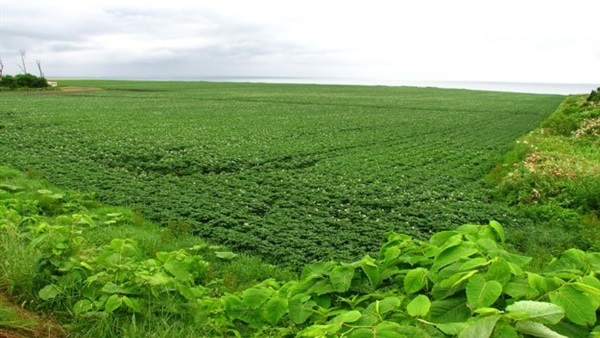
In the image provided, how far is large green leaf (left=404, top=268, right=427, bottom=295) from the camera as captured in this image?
2.71 m

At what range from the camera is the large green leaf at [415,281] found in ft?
8.89

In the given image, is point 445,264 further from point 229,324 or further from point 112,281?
point 112,281

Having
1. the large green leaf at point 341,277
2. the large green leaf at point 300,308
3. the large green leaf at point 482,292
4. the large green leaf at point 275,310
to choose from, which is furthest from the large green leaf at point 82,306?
the large green leaf at point 482,292

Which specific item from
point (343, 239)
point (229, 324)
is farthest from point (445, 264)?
point (343, 239)

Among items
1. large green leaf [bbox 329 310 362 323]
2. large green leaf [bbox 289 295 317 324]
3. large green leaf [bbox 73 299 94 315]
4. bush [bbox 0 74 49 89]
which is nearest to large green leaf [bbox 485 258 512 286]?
large green leaf [bbox 329 310 362 323]

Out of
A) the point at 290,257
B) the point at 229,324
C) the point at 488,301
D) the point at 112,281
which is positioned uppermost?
the point at 488,301

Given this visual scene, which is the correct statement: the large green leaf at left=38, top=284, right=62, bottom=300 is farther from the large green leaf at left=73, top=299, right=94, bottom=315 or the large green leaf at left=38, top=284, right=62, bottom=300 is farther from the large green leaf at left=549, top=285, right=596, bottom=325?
the large green leaf at left=549, top=285, right=596, bottom=325

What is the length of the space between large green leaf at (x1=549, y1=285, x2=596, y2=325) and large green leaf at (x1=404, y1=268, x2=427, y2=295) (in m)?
0.69

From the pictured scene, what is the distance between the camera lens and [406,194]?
413 inches

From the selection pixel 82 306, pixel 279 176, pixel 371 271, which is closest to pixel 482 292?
pixel 371 271

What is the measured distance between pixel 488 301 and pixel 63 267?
3.65m

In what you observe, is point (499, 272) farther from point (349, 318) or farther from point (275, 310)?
point (275, 310)

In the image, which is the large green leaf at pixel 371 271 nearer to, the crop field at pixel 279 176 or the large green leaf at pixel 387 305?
the large green leaf at pixel 387 305

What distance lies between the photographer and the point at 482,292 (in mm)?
2244
